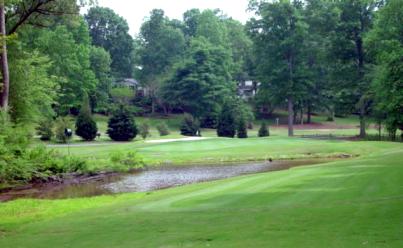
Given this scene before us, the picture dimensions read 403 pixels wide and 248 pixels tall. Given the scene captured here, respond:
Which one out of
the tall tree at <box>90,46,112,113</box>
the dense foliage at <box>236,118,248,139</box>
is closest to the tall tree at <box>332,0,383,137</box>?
the dense foliage at <box>236,118,248,139</box>

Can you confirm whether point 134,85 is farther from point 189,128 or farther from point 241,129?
point 241,129

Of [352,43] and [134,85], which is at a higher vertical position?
[352,43]

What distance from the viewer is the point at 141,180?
29.3 metres

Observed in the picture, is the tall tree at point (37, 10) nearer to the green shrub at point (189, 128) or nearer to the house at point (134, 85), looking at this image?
the green shrub at point (189, 128)

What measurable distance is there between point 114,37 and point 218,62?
35.8 metres

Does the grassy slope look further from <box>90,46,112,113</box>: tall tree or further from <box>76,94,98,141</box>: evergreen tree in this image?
<box>90,46,112,113</box>: tall tree

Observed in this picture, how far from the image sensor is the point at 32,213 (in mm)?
18812

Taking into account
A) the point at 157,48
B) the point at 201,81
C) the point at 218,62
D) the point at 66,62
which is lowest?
the point at 201,81

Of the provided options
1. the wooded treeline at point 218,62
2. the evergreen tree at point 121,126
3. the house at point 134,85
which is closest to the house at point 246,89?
the wooded treeline at point 218,62

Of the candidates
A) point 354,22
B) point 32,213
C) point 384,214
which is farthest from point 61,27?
point 384,214

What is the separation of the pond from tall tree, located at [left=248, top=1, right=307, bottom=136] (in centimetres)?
2821

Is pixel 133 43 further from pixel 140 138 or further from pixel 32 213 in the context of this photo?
pixel 32 213

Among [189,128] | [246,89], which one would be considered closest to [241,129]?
[189,128]

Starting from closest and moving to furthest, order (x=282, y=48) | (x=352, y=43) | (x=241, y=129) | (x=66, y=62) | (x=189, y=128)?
(x=352, y=43)
(x=241, y=129)
(x=282, y=48)
(x=189, y=128)
(x=66, y=62)
